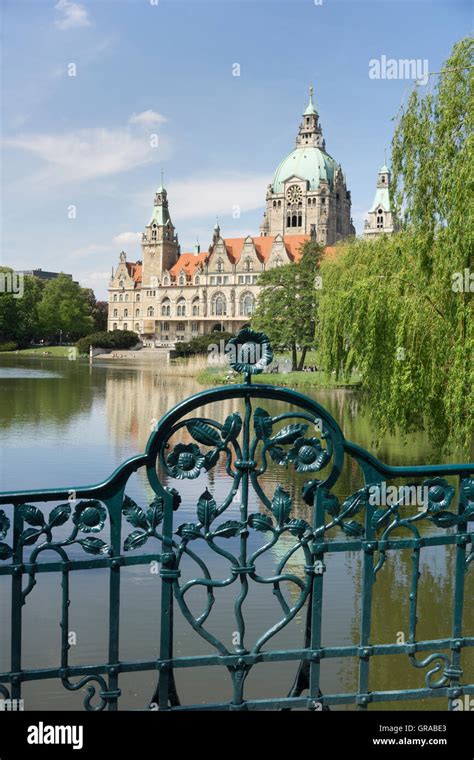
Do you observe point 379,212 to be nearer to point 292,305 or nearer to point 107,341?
point 107,341

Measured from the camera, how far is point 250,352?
3.19 m

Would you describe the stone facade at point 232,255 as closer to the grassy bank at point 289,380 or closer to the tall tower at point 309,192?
the tall tower at point 309,192

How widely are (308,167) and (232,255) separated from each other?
16.4 meters

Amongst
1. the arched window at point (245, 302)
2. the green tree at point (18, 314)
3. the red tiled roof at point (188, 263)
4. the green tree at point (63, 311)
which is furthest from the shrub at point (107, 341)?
the red tiled roof at point (188, 263)

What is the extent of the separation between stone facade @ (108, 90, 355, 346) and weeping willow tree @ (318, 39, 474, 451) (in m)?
85.5

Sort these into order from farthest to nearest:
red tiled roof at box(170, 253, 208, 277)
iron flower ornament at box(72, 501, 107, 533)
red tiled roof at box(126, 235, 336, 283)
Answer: red tiled roof at box(170, 253, 208, 277)
red tiled roof at box(126, 235, 336, 283)
iron flower ornament at box(72, 501, 107, 533)

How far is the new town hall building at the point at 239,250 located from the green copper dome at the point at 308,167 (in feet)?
0.44

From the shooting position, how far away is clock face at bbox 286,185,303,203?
102 metres

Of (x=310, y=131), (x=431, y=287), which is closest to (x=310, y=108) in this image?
(x=310, y=131)

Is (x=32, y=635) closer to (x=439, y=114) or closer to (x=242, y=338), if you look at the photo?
(x=242, y=338)

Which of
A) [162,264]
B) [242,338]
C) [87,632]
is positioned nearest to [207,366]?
[87,632]

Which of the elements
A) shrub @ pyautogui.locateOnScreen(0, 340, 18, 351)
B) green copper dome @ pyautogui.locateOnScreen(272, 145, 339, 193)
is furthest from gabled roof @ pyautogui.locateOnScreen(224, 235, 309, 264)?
shrub @ pyautogui.locateOnScreen(0, 340, 18, 351)

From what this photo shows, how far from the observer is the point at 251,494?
36.9 ft

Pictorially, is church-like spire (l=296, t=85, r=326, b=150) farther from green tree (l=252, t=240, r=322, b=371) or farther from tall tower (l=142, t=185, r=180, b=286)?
green tree (l=252, t=240, r=322, b=371)
